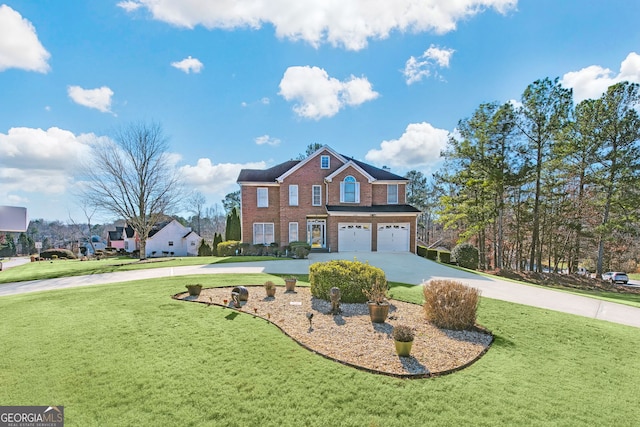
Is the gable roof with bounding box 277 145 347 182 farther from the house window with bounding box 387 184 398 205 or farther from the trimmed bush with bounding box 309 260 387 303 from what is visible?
the trimmed bush with bounding box 309 260 387 303

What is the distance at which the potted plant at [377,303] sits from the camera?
736 cm

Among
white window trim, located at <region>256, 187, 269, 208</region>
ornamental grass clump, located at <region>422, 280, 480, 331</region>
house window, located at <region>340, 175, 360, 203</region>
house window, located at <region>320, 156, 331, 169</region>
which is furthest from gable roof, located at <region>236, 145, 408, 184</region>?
ornamental grass clump, located at <region>422, 280, 480, 331</region>

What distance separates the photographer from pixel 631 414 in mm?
4254

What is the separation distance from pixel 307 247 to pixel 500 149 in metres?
17.9

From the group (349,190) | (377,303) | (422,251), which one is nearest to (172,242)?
(349,190)

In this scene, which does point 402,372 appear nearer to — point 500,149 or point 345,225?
point 345,225

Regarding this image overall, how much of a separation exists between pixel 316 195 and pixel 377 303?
58.5 feet

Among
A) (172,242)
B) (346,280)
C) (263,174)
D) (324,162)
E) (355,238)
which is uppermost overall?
(324,162)

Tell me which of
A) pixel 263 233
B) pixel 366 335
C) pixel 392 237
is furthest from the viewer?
pixel 263 233

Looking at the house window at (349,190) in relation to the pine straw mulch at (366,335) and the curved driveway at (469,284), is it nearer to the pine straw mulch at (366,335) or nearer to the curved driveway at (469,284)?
the curved driveway at (469,284)

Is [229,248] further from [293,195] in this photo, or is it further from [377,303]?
[377,303]

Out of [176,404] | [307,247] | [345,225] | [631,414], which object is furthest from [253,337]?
[345,225]

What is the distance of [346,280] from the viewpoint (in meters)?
9.05

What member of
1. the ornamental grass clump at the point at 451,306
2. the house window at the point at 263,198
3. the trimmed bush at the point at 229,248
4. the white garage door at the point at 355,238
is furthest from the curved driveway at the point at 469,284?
the house window at the point at 263,198
